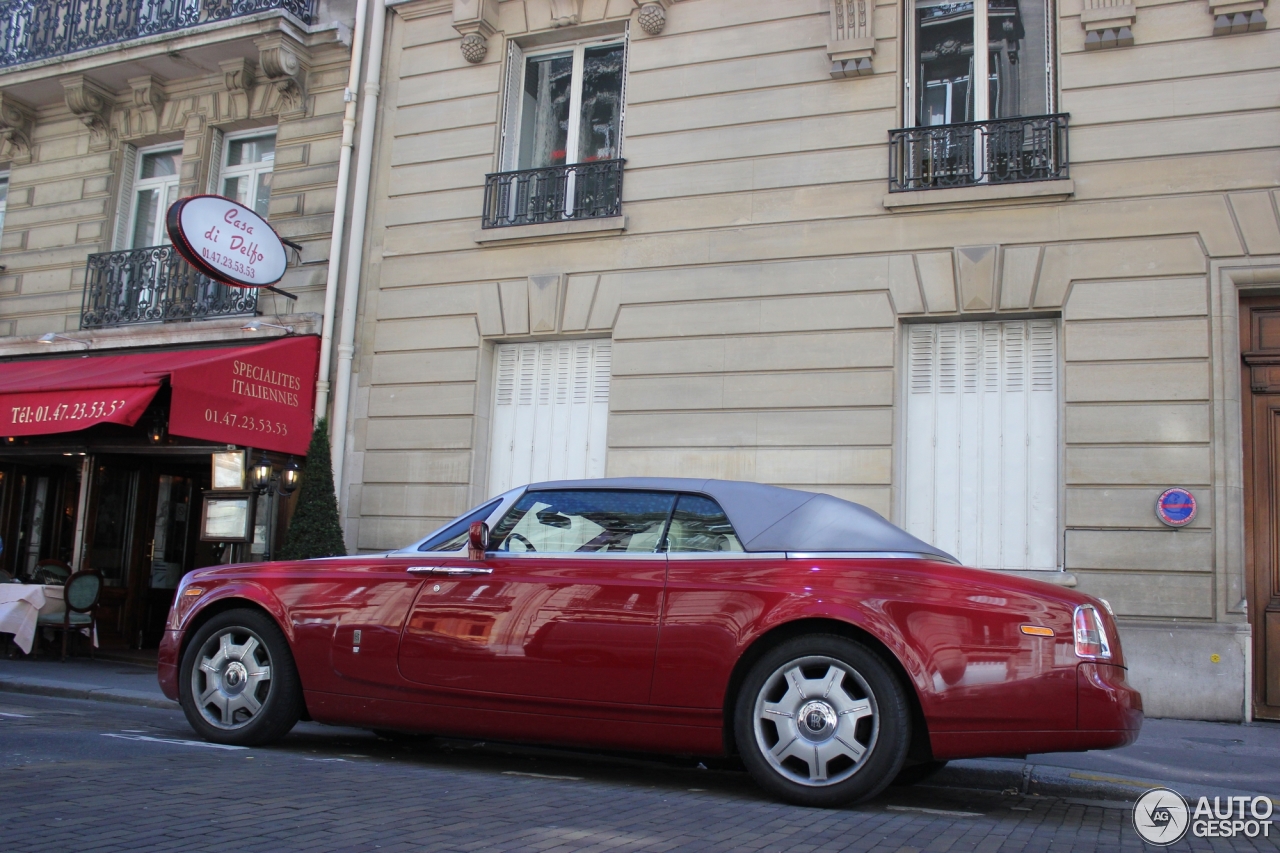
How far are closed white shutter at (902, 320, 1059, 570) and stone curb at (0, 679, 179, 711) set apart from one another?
21.2ft

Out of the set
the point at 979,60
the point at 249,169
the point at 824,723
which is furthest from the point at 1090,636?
the point at 249,169

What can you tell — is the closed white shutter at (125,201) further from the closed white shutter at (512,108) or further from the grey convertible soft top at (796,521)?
the grey convertible soft top at (796,521)

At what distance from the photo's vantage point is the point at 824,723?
4.64m

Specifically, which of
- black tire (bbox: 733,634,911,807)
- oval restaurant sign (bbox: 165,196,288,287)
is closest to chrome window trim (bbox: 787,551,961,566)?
black tire (bbox: 733,634,911,807)

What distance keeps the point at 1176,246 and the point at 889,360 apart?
8.27ft

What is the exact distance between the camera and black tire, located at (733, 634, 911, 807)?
4543 millimetres

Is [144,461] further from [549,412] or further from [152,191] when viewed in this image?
[549,412]

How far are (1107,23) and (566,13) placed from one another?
5614mm

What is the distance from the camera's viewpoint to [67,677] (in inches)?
389

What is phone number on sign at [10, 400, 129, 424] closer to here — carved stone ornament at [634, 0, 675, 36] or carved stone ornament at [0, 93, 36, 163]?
carved stone ornament at [0, 93, 36, 163]

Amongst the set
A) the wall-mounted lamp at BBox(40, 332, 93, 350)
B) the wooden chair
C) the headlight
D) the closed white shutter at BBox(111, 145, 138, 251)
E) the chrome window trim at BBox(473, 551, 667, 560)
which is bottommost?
the wooden chair

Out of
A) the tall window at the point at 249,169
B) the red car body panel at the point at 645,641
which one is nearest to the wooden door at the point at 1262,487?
the red car body panel at the point at 645,641

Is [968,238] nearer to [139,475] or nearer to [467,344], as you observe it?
[467,344]

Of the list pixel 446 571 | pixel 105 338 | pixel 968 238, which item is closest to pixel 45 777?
pixel 446 571
